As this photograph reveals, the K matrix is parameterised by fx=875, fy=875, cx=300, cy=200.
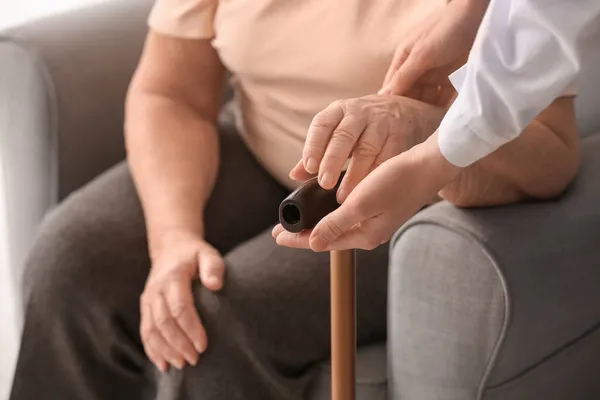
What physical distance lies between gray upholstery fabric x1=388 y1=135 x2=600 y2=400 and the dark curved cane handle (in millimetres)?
126

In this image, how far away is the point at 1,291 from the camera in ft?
6.30

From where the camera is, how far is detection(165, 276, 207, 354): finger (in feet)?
3.11

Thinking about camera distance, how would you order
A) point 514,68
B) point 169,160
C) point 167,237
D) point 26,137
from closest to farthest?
point 514,68
point 167,237
point 169,160
point 26,137

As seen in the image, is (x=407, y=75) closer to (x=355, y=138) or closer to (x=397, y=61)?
(x=397, y=61)

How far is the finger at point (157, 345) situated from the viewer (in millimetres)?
962

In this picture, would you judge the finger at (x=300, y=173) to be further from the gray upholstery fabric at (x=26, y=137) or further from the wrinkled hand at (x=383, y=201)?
the gray upholstery fabric at (x=26, y=137)

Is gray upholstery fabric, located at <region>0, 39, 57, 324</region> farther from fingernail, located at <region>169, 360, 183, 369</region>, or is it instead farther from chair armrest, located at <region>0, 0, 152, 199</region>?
fingernail, located at <region>169, 360, 183, 369</region>

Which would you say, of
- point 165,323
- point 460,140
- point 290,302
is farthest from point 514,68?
point 165,323

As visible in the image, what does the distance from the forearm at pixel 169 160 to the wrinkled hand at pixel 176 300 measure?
41 millimetres

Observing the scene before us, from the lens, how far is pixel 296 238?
776mm

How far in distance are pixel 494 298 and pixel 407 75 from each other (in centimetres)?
25

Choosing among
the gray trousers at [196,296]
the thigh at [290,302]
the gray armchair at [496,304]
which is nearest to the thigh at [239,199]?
the gray trousers at [196,296]

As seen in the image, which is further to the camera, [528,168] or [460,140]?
[528,168]

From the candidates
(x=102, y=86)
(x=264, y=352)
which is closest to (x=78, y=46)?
(x=102, y=86)
